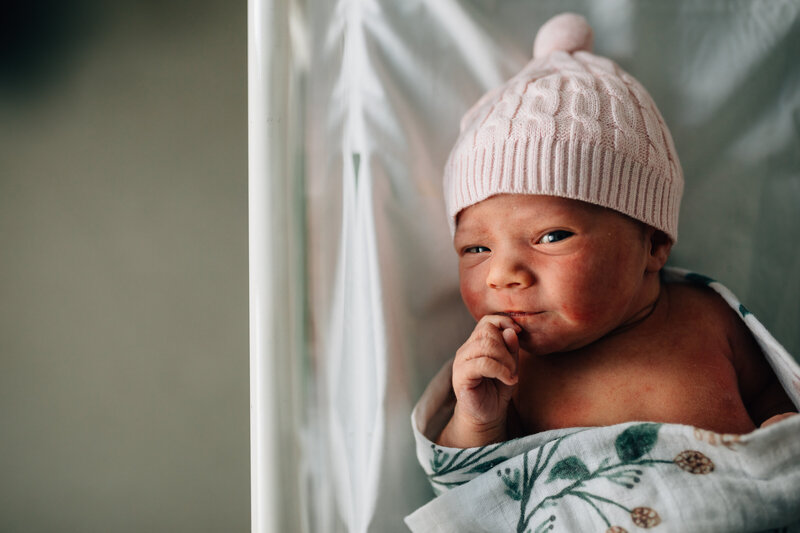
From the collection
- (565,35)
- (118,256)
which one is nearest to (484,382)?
(565,35)

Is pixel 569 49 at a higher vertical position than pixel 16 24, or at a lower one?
lower

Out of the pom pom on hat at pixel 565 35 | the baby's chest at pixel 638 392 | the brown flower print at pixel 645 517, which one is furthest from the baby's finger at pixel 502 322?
the pom pom on hat at pixel 565 35

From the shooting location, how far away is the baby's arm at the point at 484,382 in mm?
656

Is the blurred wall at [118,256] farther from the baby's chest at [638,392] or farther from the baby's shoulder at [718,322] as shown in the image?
the baby's shoulder at [718,322]

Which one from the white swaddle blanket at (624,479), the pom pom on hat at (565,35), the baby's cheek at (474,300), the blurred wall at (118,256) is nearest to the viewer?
the white swaddle blanket at (624,479)

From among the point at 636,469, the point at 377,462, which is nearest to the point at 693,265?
the point at 636,469

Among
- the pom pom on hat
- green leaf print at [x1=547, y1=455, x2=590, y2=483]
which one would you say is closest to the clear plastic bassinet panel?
the pom pom on hat

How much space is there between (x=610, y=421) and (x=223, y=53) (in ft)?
2.79

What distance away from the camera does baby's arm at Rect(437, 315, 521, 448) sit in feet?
2.15

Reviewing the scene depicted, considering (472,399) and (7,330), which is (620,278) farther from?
(7,330)

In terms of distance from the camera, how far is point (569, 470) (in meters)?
0.66

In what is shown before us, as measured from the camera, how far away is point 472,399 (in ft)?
2.23

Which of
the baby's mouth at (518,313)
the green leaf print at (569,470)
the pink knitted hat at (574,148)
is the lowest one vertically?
the green leaf print at (569,470)

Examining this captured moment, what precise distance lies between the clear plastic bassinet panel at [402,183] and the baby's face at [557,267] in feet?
0.47
